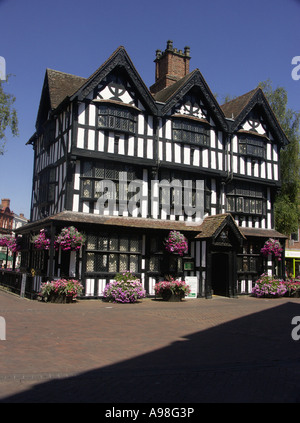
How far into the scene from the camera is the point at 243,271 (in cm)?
2381

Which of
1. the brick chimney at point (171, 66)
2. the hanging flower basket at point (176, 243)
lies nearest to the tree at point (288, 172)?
the brick chimney at point (171, 66)

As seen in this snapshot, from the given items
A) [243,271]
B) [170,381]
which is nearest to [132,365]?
[170,381]

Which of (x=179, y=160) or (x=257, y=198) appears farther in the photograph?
(x=257, y=198)

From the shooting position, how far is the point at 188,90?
22453 millimetres

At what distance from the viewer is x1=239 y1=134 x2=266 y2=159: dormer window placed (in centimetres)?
2448

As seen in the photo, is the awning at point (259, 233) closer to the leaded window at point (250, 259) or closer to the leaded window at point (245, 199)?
the leaded window at point (250, 259)

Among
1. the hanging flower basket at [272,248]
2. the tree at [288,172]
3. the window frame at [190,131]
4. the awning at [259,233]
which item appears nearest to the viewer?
the window frame at [190,131]

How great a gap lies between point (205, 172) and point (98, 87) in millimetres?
7379

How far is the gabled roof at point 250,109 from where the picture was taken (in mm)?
24234

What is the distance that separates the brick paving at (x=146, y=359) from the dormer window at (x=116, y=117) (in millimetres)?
10152

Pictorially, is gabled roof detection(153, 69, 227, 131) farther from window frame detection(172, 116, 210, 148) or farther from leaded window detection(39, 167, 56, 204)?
leaded window detection(39, 167, 56, 204)

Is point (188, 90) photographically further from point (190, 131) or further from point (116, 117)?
point (116, 117)

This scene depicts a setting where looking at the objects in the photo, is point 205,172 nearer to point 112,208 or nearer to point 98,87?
point 112,208

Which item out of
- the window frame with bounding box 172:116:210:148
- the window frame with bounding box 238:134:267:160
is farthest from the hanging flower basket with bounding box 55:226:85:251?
the window frame with bounding box 238:134:267:160
